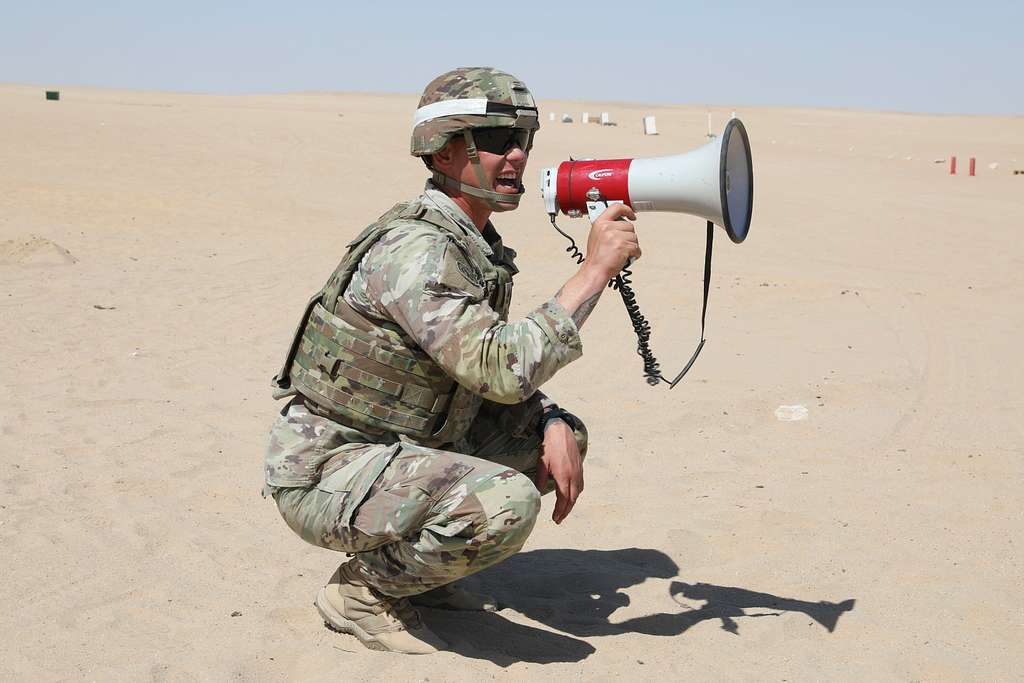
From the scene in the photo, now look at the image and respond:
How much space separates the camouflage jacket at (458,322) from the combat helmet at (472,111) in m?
0.32

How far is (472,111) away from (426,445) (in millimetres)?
1057

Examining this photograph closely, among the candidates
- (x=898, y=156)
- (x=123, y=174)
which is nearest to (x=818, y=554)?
(x=123, y=174)

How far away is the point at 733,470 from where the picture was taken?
5.51 m

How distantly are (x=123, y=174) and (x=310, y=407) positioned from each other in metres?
14.2

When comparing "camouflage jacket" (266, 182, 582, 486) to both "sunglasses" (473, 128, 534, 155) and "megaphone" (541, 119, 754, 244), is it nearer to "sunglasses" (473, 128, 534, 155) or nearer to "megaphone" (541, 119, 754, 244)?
"sunglasses" (473, 128, 534, 155)

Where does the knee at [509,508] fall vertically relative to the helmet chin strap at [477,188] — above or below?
below

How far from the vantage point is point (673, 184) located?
3533 mm

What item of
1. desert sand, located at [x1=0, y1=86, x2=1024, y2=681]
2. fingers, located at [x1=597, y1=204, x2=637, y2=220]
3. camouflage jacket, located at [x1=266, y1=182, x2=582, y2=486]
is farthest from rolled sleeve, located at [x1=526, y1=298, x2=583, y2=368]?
desert sand, located at [x1=0, y1=86, x2=1024, y2=681]

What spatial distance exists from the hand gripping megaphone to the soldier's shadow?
2.92 feet

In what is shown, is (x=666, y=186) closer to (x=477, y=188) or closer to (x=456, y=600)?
(x=477, y=188)

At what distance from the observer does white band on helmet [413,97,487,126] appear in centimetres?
343

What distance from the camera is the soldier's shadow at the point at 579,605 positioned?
3697 millimetres

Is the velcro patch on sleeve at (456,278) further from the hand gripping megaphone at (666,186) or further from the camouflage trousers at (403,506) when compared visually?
the camouflage trousers at (403,506)

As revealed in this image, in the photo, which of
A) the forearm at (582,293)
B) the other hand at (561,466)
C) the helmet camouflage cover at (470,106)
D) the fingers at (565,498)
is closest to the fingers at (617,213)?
the forearm at (582,293)
